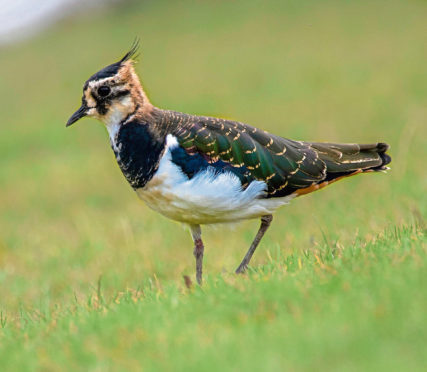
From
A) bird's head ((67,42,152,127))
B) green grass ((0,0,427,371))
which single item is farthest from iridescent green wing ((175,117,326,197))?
green grass ((0,0,427,371))

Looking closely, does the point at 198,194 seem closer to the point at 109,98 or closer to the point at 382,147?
the point at 109,98

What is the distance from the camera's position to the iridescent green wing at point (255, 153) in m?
6.52

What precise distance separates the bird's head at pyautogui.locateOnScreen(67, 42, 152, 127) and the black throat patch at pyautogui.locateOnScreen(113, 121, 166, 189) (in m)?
0.25

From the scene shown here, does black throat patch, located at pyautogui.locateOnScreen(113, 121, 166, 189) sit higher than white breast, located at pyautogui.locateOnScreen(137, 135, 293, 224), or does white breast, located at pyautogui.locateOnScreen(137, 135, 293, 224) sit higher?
black throat patch, located at pyautogui.locateOnScreen(113, 121, 166, 189)

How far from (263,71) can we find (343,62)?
259 cm

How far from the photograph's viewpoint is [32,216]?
1345 centimetres

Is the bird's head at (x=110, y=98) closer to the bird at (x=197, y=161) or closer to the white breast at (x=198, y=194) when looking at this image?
the bird at (x=197, y=161)

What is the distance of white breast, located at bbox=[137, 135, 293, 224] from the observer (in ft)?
20.7

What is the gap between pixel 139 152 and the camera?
6441mm

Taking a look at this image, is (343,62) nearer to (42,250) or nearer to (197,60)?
(197,60)

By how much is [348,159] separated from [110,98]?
2.42m

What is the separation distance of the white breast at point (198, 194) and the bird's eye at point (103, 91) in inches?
31.1

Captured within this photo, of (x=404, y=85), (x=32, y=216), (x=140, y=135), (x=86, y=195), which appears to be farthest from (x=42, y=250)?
(x=404, y=85)

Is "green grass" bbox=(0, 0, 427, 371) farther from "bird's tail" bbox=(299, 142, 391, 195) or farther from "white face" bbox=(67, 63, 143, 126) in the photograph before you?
"white face" bbox=(67, 63, 143, 126)
